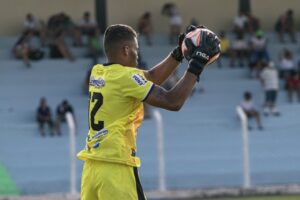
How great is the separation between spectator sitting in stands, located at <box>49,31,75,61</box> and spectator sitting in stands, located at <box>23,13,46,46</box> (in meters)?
0.34

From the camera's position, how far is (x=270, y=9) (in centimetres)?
2261

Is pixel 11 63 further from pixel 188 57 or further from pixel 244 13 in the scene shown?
pixel 188 57

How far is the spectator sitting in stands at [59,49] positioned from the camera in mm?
20109

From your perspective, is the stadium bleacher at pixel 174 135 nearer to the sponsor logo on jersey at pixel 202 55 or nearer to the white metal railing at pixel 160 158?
the white metal railing at pixel 160 158

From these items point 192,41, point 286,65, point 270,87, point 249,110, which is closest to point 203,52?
point 192,41

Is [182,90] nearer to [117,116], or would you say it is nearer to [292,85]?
[117,116]

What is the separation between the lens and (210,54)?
235 inches

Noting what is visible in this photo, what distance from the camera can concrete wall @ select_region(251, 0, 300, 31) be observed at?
22.6 m

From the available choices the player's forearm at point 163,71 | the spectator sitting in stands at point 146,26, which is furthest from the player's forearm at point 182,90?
the spectator sitting in stands at point 146,26

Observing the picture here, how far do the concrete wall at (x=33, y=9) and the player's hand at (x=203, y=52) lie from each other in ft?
50.6

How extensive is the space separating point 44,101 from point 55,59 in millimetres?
3023

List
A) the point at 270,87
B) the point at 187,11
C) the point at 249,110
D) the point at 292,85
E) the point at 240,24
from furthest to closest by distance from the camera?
the point at 187,11 → the point at 240,24 → the point at 292,85 → the point at 270,87 → the point at 249,110

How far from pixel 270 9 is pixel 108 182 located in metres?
17.0

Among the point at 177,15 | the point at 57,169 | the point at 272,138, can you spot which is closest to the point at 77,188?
the point at 57,169
